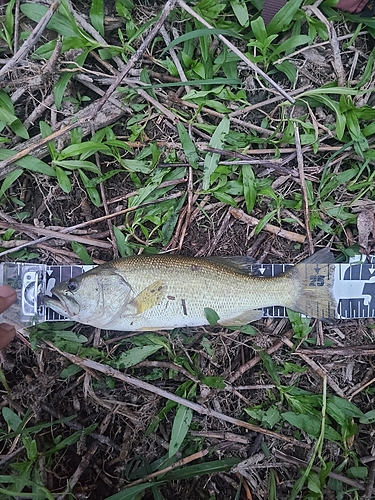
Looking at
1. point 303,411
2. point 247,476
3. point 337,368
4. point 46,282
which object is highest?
point 46,282

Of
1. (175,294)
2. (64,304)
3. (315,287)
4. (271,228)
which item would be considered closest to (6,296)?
(64,304)

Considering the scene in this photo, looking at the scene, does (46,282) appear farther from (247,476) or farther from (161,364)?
(247,476)

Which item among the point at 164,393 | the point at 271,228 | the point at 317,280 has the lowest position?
the point at 164,393

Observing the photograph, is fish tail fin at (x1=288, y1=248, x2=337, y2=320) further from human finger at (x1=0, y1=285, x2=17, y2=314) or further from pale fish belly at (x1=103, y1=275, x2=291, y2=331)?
human finger at (x1=0, y1=285, x2=17, y2=314)

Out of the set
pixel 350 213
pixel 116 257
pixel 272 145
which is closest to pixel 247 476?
pixel 116 257

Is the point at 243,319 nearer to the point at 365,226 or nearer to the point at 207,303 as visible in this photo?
the point at 207,303

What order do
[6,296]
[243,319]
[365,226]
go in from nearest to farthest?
[6,296], [243,319], [365,226]
